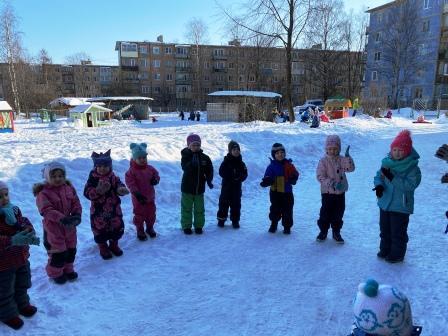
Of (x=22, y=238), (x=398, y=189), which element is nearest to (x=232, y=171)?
(x=398, y=189)

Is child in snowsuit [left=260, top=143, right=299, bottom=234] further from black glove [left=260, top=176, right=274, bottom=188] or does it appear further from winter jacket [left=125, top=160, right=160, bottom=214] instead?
winter jacket [left=125, top=160, right=160, bottom=214]

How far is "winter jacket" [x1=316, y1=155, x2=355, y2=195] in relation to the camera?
14.9 ft

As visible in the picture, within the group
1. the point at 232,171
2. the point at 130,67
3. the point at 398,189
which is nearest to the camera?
the point at 398,189

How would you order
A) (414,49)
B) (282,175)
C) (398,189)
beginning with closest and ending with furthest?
(398,189) → (282,175) → (414,49)

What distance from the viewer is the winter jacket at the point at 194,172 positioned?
16.4 ft

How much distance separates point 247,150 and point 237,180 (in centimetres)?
478

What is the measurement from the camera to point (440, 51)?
41.9 m

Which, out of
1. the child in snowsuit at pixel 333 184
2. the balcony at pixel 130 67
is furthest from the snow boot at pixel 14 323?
the balcony at pixel 130 67

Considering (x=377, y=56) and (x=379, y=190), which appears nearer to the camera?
(x=379, y=190)

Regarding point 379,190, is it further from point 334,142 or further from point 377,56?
point 377,56

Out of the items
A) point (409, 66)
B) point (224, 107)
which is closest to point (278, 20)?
point (224, 107)

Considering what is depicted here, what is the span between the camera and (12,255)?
2.88 metres

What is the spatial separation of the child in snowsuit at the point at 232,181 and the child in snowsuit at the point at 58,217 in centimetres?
217

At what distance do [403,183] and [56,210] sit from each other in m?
3.49
